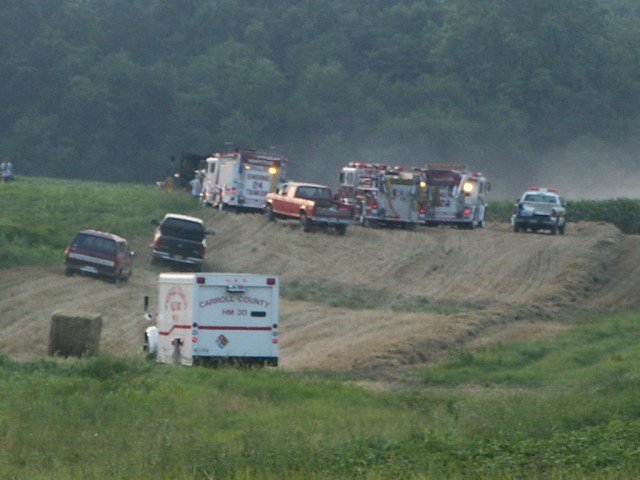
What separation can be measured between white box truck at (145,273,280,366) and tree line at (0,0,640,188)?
82.5 meters

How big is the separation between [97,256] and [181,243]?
438 centimetres

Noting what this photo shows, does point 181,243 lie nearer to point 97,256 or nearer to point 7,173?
point 97,256

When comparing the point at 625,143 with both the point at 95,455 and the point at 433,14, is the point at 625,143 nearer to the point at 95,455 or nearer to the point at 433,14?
the point at 433,14

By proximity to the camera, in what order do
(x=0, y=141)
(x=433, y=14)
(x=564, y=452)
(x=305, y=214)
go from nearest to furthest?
(x=564, y=452), (x=305, y=214), (x=0, y=141), (x=433, y=14)

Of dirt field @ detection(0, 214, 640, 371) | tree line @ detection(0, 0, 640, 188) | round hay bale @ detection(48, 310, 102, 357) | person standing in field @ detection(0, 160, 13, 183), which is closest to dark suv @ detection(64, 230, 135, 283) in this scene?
dirt field @ detection(0, 214, 640, 371)

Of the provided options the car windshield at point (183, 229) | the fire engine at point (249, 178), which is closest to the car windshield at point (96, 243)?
the car windshield at point (183, 229)

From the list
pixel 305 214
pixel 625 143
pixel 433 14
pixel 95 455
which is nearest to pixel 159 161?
pixel 433 14

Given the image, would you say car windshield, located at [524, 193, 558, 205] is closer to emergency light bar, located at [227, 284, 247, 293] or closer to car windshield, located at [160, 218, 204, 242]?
car windshield, located at [160, 218, 204, 242]

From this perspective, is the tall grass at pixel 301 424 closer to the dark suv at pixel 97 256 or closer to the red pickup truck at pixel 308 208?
the dark suv at pixel 97 256

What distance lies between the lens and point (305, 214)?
180ft

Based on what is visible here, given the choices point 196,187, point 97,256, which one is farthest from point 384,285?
point 196,187

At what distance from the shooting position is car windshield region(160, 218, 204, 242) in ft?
153

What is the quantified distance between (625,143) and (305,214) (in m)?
71.0

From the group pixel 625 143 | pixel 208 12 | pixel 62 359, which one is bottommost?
pixel 62 359
